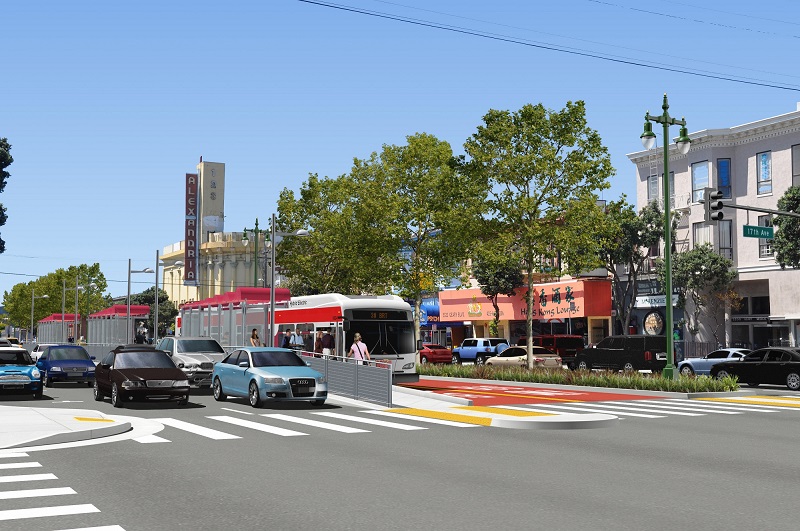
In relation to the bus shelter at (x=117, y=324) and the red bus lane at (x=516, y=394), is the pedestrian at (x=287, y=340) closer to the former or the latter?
the red bus lane at (x=516, y=394)

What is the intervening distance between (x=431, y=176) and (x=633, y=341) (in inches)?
594

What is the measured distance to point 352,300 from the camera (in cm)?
3231

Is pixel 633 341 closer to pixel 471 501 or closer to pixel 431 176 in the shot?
pixel 431 176

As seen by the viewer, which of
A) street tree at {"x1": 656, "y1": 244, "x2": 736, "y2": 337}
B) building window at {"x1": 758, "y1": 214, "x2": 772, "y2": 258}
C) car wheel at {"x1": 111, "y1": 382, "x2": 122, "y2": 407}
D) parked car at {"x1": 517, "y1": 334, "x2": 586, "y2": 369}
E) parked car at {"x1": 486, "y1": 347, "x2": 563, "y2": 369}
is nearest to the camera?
car wheel at {"x1": 111, "y1": 382, "x2": 122, "y2": 407}

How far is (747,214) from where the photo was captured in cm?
4959

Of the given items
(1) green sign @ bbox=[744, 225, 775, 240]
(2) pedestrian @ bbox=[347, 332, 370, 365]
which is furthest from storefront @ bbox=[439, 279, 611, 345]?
(2) pedestrian @ bbox=[347, 332, 370, 365]

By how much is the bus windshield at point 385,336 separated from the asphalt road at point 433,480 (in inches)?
521

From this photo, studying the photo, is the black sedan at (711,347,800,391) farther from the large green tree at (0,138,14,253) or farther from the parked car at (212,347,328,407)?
the large green tree at (0,138,14,253)

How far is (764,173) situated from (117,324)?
40464 mm

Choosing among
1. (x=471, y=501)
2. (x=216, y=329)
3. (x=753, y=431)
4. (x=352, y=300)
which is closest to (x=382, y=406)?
(x=352, y=300)

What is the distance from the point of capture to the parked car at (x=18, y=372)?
2658 cm

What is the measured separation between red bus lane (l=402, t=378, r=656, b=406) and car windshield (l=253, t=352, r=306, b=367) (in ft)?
17.0

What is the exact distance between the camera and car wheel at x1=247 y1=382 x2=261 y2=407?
23.9m

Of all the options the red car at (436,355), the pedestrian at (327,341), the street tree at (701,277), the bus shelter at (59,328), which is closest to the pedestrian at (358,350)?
the pedestrian at (327,341)
